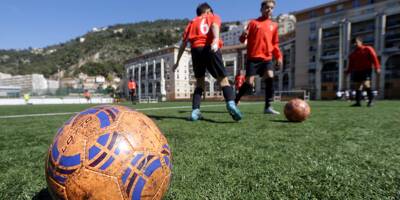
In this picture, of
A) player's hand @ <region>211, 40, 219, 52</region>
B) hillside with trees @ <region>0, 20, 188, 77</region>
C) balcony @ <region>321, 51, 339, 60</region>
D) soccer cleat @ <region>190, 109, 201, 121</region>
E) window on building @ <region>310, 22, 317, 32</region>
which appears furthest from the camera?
hillside with trees @ <region>0, 20, 188, 77</region>

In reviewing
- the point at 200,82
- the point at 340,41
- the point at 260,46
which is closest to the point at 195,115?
the point at 200,82

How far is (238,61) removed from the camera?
6500cm

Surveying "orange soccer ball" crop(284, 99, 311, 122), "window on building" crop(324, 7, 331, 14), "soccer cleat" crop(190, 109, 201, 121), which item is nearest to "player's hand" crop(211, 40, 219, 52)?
"soccer cleat" crop(190, 109, 201, 121)

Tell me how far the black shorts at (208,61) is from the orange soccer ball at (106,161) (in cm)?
356

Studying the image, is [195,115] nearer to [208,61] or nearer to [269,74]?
[208,61]

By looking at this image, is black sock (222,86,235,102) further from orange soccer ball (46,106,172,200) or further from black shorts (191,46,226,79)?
orange soccer ball (46,106,172,200)

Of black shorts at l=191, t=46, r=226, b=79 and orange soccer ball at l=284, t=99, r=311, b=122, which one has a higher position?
black shorts at l=191, t=46, r=226, b=79

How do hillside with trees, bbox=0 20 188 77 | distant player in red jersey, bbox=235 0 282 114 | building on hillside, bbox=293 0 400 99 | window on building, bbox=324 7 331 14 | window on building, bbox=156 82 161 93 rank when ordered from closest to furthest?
distant player in red jersey, bbox=235 0 282 114 < building on hillside, bbox=293 0 400 99 < window on building, bbox=324 7 331 14 < window on building, bbox=156 82 161 93 < hillside with trees, bbox=0 20 188 77

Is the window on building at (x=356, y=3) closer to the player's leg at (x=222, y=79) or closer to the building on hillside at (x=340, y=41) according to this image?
the building on hillside at (x=340, y=41)

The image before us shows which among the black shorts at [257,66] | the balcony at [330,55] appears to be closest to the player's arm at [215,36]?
the black shorts at [257,66]

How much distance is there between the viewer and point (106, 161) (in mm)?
1276

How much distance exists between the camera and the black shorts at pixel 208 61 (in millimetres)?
4859

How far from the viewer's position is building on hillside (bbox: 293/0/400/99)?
40125 millimetres

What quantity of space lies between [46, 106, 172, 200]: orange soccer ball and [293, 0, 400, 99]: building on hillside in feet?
148
